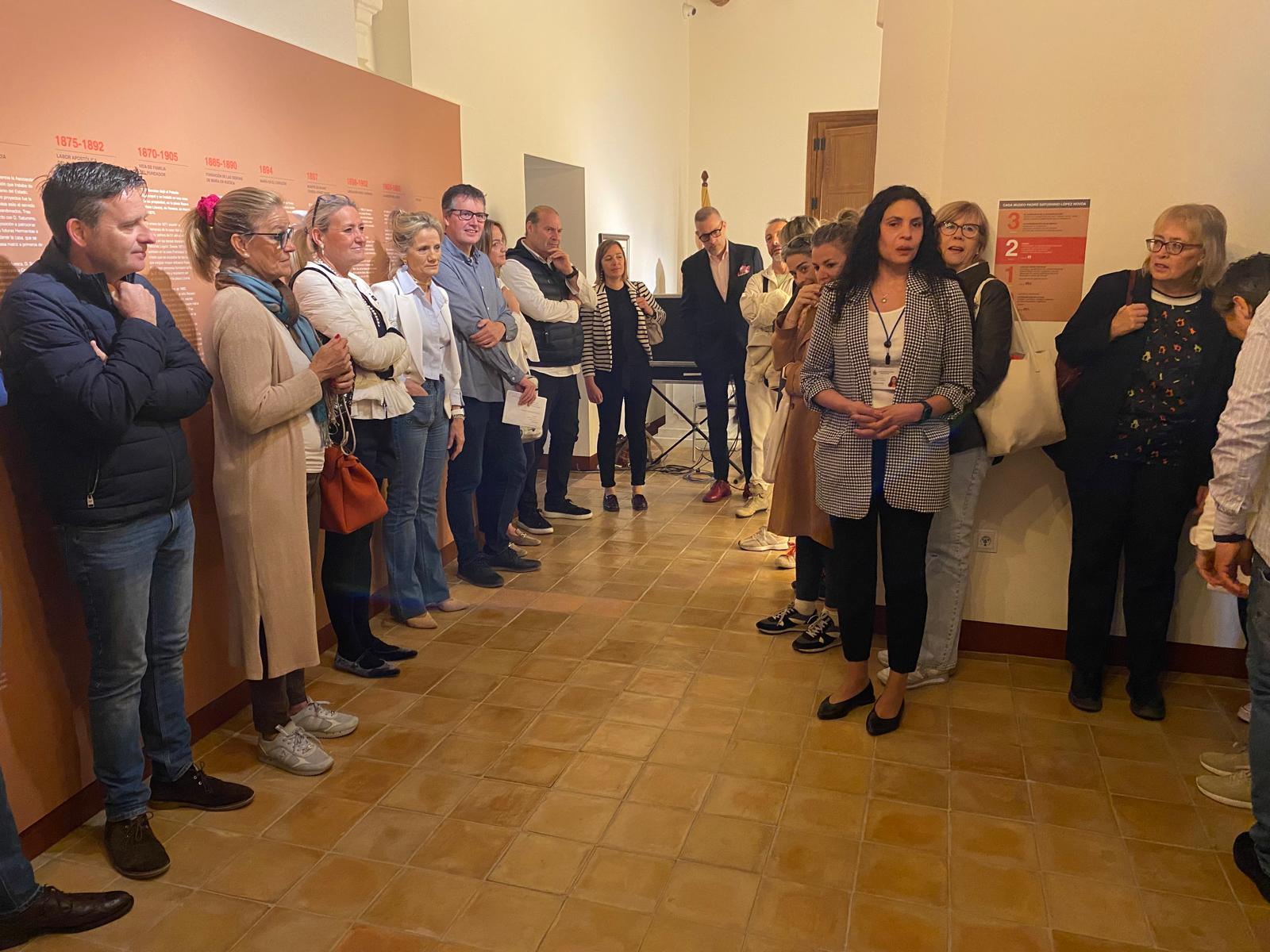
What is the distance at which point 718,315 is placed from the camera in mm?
5848

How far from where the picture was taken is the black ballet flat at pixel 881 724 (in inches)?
120

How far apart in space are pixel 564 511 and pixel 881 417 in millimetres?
3198

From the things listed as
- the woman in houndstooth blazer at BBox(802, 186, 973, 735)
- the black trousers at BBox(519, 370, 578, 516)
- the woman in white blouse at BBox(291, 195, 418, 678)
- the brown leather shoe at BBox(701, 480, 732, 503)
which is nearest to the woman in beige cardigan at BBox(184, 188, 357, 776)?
the woman in white blouse at BBox(291, 195, 418, 678)

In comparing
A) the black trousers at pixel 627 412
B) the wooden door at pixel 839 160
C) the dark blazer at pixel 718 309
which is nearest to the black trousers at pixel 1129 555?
the dark blazer at pixel 718 309

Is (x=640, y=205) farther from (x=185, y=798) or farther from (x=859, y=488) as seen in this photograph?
(x=185, y=798)

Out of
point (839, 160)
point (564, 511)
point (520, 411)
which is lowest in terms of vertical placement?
point (564, 511)

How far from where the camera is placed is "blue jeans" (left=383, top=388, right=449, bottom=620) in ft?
→ 12.3

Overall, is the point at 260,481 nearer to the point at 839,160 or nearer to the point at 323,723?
the point at 323,723

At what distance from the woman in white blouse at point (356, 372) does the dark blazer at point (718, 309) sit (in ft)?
9.12

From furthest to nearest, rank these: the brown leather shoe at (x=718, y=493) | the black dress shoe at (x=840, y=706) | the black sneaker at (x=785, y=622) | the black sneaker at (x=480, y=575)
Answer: the brown leather shoe at (x=718, y=493) < the black sneaker at (x=480, y=575) < the black sneaker at (x=785, y=622) < the black dress shoe at (x=840, y=706)

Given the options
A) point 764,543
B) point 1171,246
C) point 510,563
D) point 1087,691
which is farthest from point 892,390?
point 510,563

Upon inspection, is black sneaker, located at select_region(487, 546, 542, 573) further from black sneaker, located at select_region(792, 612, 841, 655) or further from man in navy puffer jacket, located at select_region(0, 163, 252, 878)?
man in navy puffer jacket, located at select_region(0, 163, 252, 878)

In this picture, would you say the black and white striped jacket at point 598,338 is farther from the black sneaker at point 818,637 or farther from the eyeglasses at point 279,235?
the eyeglasses at point 279,235

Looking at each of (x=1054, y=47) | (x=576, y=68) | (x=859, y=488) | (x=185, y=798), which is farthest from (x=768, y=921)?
(x=576, y=68)
